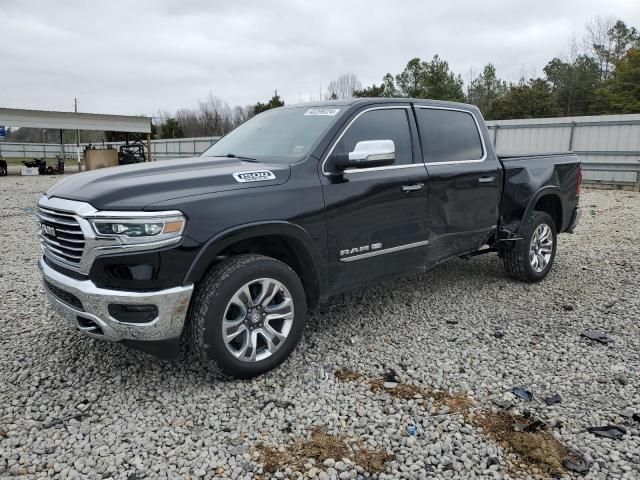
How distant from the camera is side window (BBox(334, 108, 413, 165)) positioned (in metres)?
3.80

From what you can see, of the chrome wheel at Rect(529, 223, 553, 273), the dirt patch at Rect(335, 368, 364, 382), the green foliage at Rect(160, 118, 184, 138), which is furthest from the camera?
the green foliage at Rect(160, 118, 184, 138)

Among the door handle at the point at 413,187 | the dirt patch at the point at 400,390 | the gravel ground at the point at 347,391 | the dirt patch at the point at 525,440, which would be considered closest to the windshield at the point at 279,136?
the door handle at the point at 413,187

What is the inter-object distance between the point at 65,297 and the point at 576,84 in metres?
42.3

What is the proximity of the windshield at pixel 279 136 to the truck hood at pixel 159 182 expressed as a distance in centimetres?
29

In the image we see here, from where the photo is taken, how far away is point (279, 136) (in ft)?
13.4

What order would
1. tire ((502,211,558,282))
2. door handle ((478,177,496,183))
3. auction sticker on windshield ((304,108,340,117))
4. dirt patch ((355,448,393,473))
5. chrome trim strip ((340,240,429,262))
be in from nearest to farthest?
1. dirt patch ((355,448,393,473))
2. chrome trim strip ((340,240,429,262))
3. auction sticker on windshield ((304,108,340,117))
4. door handle ((478,177,496,183))
5. tire ((502,211,558,282))

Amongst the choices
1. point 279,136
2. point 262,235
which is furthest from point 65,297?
point 279,136

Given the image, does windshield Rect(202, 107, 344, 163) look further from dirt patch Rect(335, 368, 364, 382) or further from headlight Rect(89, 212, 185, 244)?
dirt patch Rect(335, 368, 364, 382)

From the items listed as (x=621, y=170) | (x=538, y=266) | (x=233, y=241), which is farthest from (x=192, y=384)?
(x=621, y=170)

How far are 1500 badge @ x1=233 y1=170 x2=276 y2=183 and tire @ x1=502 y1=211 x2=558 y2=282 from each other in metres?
3.24

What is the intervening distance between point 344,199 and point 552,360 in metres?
2.00

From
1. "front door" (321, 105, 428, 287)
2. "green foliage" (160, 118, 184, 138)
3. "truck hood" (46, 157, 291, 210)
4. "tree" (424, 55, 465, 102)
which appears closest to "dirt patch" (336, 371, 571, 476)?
"front door" (321, 105, 428, 287)

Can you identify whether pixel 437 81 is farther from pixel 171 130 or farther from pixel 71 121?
pixel 171 130

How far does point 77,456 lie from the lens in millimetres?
2596
